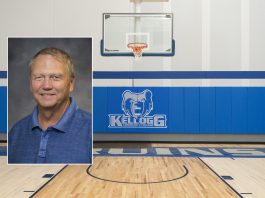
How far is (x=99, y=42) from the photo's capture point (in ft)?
23.3

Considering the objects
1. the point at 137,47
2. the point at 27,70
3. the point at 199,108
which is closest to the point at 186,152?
the point at 199,108

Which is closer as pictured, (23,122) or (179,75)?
(23,122)

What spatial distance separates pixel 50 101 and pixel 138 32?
3.77 meters

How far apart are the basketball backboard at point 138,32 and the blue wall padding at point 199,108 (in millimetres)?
926

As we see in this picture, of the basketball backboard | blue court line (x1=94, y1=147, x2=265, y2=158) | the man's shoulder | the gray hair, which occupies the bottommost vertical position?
blue court line (x1=94, y1=147, x2=265, y2=158)

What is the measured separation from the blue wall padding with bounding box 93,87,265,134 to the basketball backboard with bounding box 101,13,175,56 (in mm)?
926

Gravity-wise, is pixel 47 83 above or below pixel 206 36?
below

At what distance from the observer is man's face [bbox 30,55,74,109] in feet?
12.1

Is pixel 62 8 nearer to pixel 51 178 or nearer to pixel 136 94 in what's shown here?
pixel 136 94

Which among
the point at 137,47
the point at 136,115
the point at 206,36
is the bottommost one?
the point at 136,115

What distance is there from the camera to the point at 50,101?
3.75 m

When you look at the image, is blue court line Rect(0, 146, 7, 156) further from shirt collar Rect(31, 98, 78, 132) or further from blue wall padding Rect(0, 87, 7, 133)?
shirt collar Rect(31, 98, 78, 132)

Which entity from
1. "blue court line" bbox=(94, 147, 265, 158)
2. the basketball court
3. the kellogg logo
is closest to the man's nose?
"blue court line" bbox=(94, 147, 265, 158)

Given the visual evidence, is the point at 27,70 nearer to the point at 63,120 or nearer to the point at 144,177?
the point at 63,120
